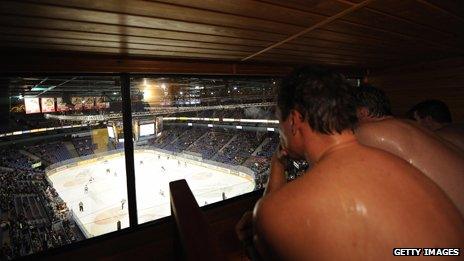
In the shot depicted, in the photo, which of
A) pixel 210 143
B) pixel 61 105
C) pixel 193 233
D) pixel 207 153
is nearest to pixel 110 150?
pixel 207 153

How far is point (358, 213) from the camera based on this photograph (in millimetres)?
740

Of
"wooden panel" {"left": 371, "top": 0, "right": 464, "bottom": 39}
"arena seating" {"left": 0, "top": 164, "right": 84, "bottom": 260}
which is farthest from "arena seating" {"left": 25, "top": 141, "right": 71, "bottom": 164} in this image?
"wooden panel" {"left": 371, "top": 0, "right": 464, "bottom": 39}

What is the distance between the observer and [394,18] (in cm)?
169

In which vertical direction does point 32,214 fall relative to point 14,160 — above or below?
below

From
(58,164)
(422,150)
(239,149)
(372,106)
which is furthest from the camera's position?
(239,149)

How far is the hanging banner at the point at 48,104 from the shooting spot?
3.32m

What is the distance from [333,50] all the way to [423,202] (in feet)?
6.96

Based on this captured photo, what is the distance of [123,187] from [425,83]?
11.8m

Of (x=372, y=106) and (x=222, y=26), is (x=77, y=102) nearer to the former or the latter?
(x=222, y=26)

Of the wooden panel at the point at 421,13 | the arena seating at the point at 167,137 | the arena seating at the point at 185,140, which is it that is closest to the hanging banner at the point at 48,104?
the wooden panel at the point at 421,13

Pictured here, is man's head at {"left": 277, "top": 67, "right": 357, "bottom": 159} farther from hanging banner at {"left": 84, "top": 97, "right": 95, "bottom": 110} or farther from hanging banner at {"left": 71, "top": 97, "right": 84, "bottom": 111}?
hanging banner at {"left": 71, "top": 97, "right": 84, "bottom": 111}

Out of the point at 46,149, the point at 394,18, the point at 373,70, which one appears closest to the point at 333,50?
the point at 394,18

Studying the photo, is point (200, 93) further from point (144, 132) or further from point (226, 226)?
point (226, 226)

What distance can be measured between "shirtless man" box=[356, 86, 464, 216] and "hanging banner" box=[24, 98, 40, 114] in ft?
11.1
